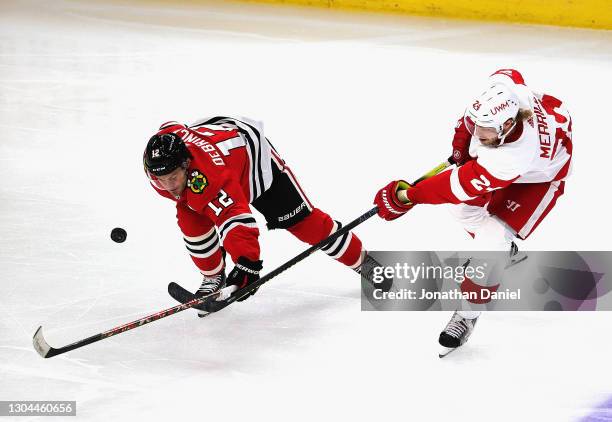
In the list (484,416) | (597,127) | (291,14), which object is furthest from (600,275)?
(291,14)

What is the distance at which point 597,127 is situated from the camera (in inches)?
218

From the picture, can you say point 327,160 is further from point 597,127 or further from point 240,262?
point 240,262

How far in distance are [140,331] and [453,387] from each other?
3.49 ft

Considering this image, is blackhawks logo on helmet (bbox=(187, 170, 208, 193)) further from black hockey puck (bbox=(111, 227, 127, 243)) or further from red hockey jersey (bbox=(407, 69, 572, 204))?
red hockey jersey (bbox=(407, 69, 572, 204))

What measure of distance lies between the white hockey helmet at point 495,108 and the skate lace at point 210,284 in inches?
41.2

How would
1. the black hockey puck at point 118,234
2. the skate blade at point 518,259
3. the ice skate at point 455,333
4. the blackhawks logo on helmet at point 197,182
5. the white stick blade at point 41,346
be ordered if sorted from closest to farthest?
the white stick blade at point 41,346 → the blackhawks logo on helmet at point 197,182 → the ice skate at point 455,333 → the black hockey puck at point 118,234 → the skate blade at point 518,259

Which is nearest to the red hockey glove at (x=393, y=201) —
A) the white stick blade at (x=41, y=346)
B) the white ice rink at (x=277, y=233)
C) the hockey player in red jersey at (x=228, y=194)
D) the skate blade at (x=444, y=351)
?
the hockey player in red jersey at (x=228, y=194)

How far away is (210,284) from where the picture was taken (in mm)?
3434

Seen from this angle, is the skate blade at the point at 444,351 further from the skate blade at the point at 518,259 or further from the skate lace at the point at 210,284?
the skate lace at the point at 210,284

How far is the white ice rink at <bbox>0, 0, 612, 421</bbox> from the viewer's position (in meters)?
2.99

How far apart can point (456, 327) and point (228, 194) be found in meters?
0.86
